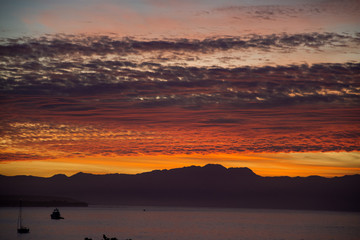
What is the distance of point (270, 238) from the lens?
160 meters

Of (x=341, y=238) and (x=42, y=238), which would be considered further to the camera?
(x=341, y=238)

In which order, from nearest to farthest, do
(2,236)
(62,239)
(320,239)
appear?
1. (62,239)
2. (2,236)
3. (320,239)

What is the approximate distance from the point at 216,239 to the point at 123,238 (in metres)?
29.0

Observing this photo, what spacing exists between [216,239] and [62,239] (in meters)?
46.8

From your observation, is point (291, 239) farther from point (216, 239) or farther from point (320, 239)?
point (216, 239)

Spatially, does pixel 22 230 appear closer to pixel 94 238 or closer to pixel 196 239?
pixel 94 238

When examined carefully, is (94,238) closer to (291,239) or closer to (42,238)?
(42,238)

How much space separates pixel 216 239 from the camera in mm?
150250

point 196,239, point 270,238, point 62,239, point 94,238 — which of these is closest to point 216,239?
point 196,239

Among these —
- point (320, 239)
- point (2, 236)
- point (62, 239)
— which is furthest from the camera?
point (320, 239)

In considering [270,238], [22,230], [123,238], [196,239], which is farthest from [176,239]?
[22,230]

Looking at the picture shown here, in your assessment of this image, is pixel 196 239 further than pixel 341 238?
No

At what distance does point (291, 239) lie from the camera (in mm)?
159625

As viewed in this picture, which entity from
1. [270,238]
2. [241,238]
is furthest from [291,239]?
[241,238]
